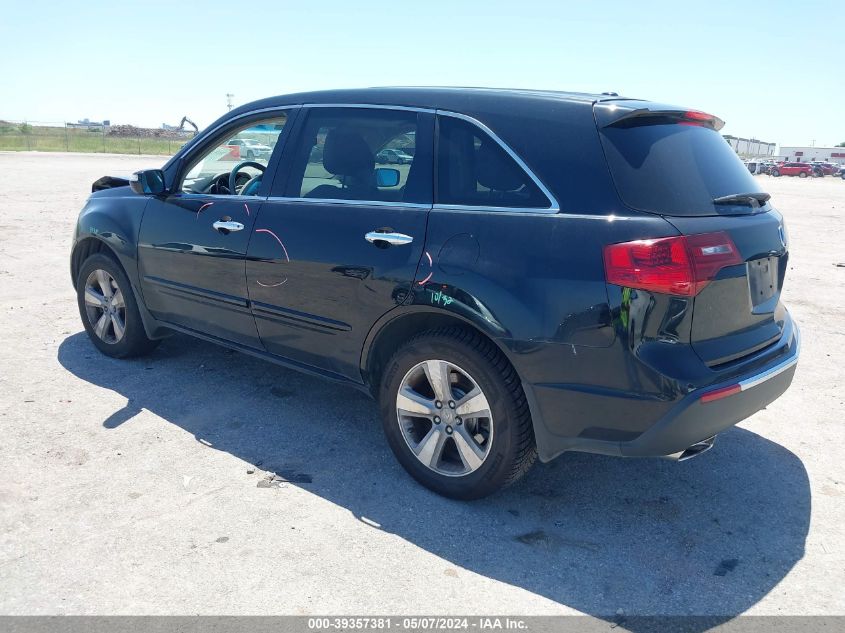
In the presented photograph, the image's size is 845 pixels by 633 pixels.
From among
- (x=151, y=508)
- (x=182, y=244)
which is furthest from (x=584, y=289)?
(x=182, y=244)

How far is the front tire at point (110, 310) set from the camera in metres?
5.14

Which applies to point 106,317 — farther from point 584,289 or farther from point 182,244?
point 584,289

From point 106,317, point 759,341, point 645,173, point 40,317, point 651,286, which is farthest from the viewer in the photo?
point 40,317

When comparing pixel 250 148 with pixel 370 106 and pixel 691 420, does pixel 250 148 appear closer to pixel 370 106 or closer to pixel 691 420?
pixel 370 106

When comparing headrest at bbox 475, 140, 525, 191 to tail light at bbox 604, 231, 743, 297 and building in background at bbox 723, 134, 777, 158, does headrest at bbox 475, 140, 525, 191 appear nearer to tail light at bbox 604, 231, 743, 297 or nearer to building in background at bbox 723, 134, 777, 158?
tail light at bbox 604, 231, 743, 297

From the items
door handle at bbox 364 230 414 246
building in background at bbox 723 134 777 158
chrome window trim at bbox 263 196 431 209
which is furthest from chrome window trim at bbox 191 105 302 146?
building in background at bbox 723 134 777 158

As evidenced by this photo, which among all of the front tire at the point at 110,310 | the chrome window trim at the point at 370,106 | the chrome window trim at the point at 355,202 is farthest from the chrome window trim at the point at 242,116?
the front tire at the point at 110,310

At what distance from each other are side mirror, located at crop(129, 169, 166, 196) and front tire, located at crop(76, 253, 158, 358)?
72cm

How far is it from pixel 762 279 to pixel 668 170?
699 millimetres

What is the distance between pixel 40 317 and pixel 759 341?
5.93 meters

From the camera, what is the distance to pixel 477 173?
3.33 metres

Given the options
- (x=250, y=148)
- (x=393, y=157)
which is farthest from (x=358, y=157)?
(x=250, y=148)

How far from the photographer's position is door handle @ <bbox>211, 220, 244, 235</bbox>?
13.7 ft

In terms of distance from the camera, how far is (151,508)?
131 inches
